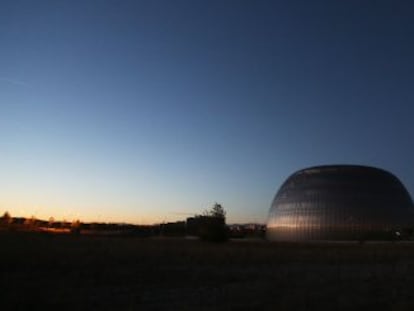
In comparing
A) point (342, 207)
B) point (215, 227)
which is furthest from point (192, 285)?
point (342, 207)

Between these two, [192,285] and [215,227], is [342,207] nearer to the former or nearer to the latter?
[215,227]

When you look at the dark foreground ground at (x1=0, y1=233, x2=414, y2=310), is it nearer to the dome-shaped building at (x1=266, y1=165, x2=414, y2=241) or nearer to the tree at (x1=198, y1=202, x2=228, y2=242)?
the tree at (x1=198, y1=202, x2=228, y2=242)

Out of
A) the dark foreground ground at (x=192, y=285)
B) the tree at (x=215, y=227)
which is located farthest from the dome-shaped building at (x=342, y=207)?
the dark foreground ground at (x=192, y=285)

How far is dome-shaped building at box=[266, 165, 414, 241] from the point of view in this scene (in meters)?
107

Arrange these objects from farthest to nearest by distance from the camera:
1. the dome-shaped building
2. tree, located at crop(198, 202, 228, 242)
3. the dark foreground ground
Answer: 1. the dome-shaped building
2. tree, located at crop(198, 202, 228, 242)
3. the dark foreground ground

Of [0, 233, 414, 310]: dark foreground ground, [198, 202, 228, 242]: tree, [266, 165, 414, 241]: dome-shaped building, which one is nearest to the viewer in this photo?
[0, 233, 414, 310]: dark foreground ground

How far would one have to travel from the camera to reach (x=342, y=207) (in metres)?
108

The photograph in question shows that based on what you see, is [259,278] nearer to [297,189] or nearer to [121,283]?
[121,283]

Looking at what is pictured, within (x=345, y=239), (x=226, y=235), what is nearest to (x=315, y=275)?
(x=226, y=235)

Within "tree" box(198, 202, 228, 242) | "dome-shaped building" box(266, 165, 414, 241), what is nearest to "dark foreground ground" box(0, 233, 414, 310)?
"tree" box(198, 202, 228, 242)

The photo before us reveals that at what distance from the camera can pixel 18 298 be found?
17.8 metres

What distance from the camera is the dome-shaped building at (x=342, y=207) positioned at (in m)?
107

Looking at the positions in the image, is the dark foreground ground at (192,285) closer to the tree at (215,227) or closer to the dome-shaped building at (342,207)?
the tree at (215,227)

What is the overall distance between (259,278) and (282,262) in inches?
409
